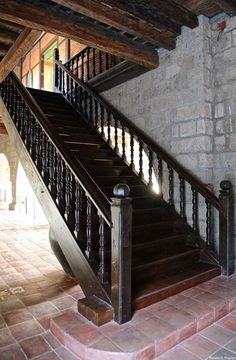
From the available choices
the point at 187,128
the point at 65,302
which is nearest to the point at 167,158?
the point at 187,128

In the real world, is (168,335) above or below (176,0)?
below

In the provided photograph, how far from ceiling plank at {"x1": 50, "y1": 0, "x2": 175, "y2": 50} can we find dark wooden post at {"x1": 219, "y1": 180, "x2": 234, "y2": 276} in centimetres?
188

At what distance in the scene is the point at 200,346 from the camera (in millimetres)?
1863

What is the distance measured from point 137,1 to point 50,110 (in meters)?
2.81

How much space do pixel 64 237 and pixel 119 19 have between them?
2.27 meters

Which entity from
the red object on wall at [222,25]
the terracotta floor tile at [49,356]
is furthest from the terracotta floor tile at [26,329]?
the red object on wall at [222,25]

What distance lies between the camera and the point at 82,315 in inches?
81.0

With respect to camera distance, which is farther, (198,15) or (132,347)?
(198,15)

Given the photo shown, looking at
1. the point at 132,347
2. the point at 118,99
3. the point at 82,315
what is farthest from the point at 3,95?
the point at 132,347

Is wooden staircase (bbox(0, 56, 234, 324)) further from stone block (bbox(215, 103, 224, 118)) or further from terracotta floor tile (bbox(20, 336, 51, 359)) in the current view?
stone block (bbox(215, 103, 224, 118))

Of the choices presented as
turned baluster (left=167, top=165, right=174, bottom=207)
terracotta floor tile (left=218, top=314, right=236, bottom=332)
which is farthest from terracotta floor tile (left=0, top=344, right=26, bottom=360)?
turned baluster (left=167, top=165, right=174, bottom=207)

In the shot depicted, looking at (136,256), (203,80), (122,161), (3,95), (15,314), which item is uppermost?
(3,95)

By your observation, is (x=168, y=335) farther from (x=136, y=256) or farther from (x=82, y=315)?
(x=136, y=256)

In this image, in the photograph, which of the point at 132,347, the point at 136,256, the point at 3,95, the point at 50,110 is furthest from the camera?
the point at 50,110
